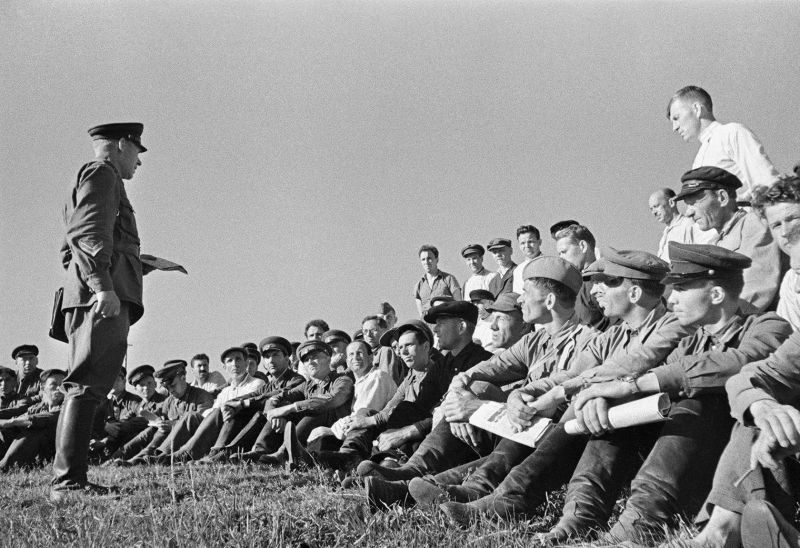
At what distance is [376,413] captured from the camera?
765cm

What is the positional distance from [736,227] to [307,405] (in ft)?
15.8

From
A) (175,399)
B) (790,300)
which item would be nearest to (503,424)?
(790,300)

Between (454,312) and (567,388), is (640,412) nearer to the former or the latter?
(567,388)

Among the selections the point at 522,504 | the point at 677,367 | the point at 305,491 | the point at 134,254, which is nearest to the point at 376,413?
the point at 305,491

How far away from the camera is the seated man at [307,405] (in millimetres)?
8930

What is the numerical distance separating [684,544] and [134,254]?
14.3 feet

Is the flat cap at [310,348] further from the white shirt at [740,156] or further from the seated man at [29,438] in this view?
the white shirt at [740,156]

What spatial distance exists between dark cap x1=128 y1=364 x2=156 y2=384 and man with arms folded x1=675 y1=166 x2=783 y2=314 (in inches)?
388

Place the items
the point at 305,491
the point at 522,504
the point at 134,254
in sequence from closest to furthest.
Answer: the point at 522,504 < the point at 305,491 < the point at 134,254

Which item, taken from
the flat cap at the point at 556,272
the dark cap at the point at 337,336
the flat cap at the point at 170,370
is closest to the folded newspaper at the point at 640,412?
the flat cap at the point at 556,272

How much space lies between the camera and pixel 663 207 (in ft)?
30.9

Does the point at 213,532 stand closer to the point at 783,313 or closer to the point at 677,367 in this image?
the point at 677,367

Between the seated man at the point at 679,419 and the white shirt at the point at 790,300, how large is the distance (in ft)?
2.02

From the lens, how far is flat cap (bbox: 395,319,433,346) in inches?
326
